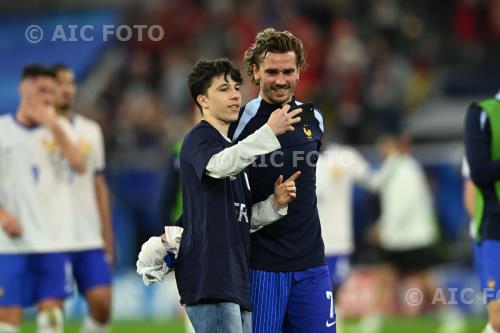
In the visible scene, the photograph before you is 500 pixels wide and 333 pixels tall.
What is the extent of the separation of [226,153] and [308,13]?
13818 millimetres

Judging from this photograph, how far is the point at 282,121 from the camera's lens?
19.1ft

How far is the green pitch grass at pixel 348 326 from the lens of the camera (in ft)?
45.5

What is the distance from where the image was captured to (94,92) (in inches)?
749

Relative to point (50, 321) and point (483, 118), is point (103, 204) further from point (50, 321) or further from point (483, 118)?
point (483, 118)

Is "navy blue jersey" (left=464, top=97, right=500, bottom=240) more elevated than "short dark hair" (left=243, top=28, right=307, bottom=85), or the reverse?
"short dark hair" (left=243, top=28, right=307, bottom=85)

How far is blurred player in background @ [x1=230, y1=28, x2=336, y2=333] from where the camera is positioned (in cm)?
642

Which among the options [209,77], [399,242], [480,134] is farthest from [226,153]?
[399,242]

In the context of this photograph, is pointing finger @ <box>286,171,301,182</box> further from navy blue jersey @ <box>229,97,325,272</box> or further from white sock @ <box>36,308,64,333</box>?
white sock @ <box>36,308,64,333</box>

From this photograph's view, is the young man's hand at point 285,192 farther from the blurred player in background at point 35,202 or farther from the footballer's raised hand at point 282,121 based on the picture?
the blurred player in background at point 35,202

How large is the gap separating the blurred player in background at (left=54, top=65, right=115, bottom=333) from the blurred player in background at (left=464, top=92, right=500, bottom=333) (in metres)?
3.65

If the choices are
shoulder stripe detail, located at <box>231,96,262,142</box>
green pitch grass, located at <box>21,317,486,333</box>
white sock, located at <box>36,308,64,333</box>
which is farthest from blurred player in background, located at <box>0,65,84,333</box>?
green pitch grass, located at <box>21,317,486,333</box>

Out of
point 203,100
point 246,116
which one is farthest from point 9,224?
point 203,100

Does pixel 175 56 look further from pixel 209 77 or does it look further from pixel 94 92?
pixel 209 77

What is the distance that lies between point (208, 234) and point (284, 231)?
69cm
